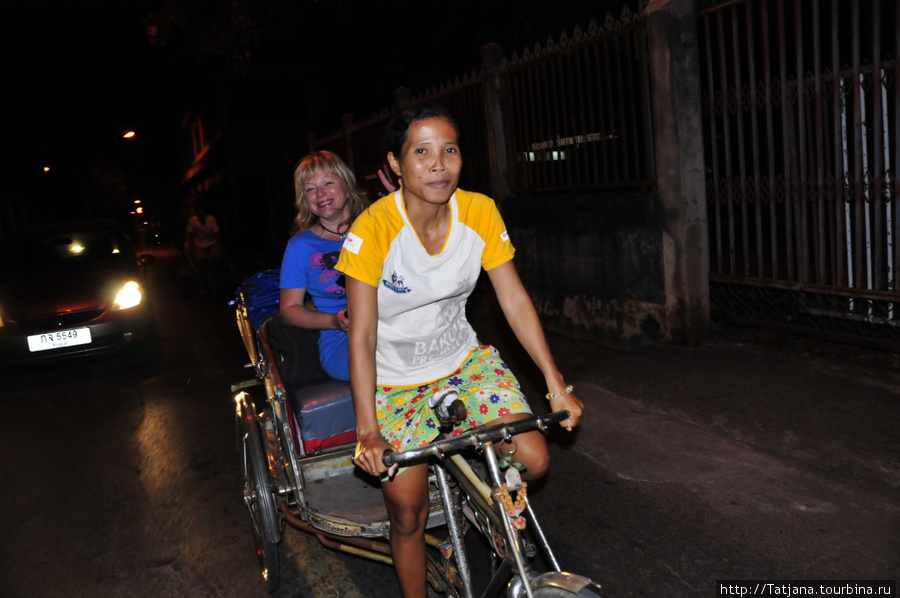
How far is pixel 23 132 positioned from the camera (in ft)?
105

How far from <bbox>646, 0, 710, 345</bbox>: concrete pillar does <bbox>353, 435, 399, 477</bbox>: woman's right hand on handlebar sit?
4.53m

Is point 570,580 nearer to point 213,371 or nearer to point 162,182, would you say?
point 213,371

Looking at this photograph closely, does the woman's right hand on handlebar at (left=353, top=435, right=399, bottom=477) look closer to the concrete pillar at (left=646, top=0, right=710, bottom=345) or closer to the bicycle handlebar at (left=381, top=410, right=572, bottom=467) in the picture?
the bicycle handlebar at (left=381, top=410, right=572, bottom=467)

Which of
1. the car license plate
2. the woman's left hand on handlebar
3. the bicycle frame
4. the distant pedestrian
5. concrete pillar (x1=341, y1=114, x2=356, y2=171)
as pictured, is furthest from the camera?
concrete pillar (x1=341, y1=114, x2=356, y2=171)

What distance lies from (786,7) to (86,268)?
26.2ft

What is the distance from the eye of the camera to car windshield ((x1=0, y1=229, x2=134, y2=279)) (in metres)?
8.84

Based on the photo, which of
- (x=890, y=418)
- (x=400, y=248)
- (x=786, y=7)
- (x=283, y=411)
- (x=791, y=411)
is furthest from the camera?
(x=786, y=7)

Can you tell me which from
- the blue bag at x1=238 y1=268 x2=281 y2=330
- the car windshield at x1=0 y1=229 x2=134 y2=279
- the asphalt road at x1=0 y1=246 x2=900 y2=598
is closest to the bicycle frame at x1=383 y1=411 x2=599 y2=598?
the asphalt road at x1=0 y1=246 x2=900 y2=598

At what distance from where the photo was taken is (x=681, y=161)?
6152 mm

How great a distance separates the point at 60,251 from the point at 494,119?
18.4ft

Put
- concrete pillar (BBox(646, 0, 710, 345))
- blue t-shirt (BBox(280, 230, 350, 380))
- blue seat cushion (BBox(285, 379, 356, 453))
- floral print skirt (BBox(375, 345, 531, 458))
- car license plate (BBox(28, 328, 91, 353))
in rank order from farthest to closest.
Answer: car license plate (BBox(28, 328, 91, 353)), concrete pillar (BBox(646, 0, 710, 345)), blue t-shirt (BBox(280, 230, 350, 380)), blue seat cushion (BBox(285, 379, 356, 453)), floral print skirt (BBox(375, 345, 531, 458))

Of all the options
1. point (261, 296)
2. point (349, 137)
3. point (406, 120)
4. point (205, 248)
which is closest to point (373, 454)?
point (406, 120)

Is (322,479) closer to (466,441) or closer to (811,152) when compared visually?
(466,441)

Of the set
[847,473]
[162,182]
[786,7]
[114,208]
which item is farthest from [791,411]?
[162,182]
